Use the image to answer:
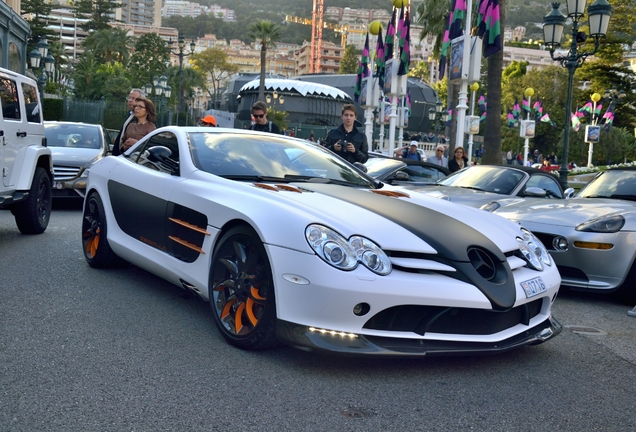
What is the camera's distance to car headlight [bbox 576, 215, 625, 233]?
631cm

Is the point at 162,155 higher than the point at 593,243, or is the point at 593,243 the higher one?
the point at 162,155

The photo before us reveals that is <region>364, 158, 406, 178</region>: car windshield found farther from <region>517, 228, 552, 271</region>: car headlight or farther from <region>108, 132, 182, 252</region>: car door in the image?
<region>517, 228, 552, 271</region>: car headlight

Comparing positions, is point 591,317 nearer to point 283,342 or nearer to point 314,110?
point 283,342

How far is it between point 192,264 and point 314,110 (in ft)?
282

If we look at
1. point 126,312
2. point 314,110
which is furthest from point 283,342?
point 314,110

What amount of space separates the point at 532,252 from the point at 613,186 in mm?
3939

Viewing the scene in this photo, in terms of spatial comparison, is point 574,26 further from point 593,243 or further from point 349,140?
point 593,243

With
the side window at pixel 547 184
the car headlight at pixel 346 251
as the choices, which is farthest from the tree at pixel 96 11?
the car headlight at pixel 346 251

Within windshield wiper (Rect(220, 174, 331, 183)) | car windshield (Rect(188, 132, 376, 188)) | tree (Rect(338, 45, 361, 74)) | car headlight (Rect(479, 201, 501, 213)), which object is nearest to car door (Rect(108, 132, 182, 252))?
car windshield (Rect(188, 132, 376, 188))

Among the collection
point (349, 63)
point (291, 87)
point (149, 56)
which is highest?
point (349, 63)

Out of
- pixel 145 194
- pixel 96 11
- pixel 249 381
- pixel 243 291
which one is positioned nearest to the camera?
pixel 249 381

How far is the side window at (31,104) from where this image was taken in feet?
27.3

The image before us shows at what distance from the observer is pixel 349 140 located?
29.5 ft

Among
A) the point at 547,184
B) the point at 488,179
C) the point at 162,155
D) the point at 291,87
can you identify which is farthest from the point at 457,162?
the point at 291,87
